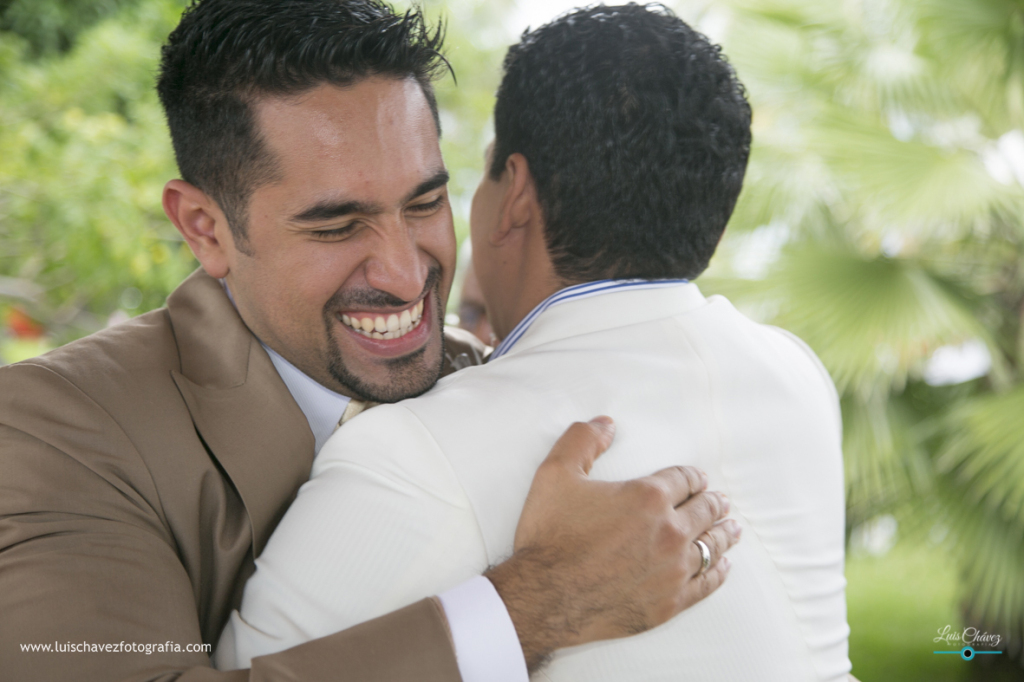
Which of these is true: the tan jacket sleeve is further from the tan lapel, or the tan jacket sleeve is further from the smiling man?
the smiling man

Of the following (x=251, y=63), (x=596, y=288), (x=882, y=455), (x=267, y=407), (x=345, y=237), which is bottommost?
(x=882, y=455)

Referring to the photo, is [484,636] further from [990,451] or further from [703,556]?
[990,451]

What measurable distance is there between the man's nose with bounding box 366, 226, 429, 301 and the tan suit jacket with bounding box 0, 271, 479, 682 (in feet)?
0.92

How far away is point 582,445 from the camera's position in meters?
1.27

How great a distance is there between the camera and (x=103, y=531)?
1273 mm

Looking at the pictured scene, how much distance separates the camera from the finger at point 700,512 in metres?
1.28

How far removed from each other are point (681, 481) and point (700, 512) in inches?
2.2

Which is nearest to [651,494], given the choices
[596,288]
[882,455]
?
[596,288]

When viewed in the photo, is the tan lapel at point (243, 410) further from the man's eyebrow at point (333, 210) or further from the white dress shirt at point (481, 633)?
the white dress shirt at point (481, 633)

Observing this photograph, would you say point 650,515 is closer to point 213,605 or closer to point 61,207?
point 213,605

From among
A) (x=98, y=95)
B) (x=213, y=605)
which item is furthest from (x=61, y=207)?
(x=213, y=605)

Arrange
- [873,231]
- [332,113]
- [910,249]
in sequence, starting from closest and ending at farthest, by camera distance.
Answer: [332,113] < [873,231] < [910,249]

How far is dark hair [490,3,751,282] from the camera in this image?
5.12ft

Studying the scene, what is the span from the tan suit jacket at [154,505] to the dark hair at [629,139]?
672 mm
